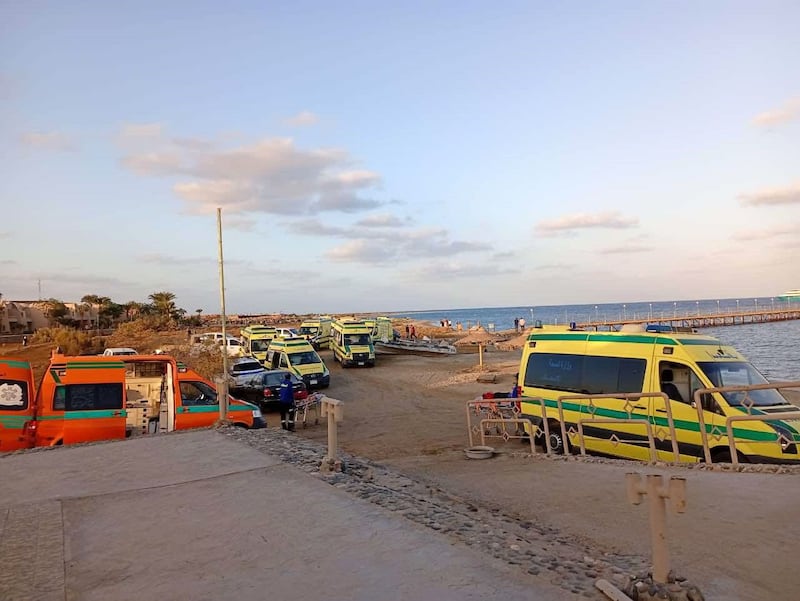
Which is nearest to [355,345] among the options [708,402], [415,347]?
[415,347]

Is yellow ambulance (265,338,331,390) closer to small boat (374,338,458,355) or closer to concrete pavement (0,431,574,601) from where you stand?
concrete pavement (0,431,574,601)

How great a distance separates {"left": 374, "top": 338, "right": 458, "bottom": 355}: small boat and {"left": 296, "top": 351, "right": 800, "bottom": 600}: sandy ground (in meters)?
27.2

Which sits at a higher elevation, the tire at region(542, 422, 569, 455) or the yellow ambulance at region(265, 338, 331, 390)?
the yellow ambulance at region(265, 338, 331, 390)

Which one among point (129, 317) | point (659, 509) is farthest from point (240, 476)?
point (129, 317)

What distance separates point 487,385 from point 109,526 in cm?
1977

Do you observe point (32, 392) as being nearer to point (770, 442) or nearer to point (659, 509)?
point (659, 509)

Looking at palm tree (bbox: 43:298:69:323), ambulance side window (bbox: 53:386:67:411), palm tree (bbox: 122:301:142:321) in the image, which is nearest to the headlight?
ambulance side window (bbox: 53:386:67:411)

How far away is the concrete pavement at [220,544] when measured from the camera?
161 inches

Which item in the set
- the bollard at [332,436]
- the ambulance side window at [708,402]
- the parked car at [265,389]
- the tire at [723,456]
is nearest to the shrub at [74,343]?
the parked car at [265,389]

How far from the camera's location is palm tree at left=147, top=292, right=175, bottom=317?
8338 cm

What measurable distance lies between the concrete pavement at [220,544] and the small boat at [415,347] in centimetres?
3498

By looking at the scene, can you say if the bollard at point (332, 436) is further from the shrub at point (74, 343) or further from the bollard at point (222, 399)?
the shrub at point (74, 343)

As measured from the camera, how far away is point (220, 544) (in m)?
4.95

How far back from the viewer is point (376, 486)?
6.89 m
